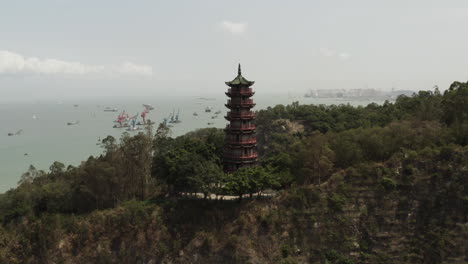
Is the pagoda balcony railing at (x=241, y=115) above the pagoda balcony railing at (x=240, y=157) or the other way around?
above

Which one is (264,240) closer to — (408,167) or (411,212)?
(411,212)

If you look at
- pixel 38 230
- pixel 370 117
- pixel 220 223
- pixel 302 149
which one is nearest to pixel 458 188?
pixel 302 149

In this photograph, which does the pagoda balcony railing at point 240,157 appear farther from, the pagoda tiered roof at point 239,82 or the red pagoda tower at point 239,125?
the pagoda tiered roof at point 239,82

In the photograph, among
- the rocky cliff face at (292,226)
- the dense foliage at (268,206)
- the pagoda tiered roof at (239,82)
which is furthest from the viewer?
A: the pagoda tiered roof at (239,82)

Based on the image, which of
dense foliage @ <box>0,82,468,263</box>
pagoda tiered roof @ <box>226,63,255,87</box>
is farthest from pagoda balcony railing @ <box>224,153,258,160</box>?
pagoda tiered roof @ <box>226,63,255,87</box>

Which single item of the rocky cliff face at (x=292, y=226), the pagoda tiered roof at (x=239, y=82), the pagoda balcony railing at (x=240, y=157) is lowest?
the rocky cliff face at (x=292, y=226)

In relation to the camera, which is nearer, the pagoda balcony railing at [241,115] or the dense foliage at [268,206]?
the dense foliage at [268,206]

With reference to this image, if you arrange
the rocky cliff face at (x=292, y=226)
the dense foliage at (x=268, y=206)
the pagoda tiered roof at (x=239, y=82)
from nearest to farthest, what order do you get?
the rocky cliff face at (x=292, y=226) → the dense foliage at (x=268, y=206) → the pagoda tiered roof at (x=239, y=82)

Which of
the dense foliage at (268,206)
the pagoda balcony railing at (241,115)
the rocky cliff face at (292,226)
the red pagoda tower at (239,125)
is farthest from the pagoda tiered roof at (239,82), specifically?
the rocky cliff face at (292,226)
